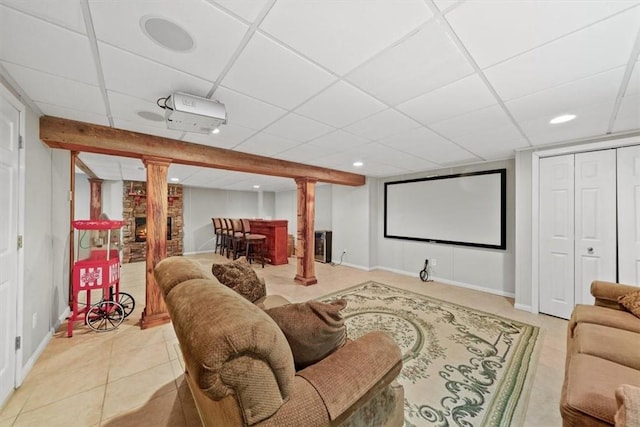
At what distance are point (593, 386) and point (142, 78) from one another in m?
3.08

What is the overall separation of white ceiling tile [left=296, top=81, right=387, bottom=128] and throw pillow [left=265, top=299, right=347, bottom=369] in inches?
58.0

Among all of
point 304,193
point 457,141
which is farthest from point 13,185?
point 457,141

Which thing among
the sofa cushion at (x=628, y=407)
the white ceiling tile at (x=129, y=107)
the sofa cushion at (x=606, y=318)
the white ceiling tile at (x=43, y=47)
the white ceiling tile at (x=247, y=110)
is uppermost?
the white ceiling tile at (x=129, y=107)

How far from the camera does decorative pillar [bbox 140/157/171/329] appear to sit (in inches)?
116

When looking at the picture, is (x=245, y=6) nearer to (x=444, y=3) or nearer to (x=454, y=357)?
(x=444, y=3)

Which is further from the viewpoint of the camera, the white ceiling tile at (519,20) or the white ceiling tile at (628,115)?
the white ceiling tile at (628,115)

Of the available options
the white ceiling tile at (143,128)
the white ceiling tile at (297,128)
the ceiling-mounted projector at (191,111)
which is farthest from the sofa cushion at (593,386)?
the white ceiling tile at (143,128)

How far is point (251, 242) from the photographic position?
22.2 feet

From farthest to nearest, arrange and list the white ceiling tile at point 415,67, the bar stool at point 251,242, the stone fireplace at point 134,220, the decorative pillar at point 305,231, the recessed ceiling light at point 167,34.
A: the stone fireplace at point 134,220, the bar stool at point 251,242, the decorative pillar at point 305,231, the white ceiling tile at point 415,67, the recessed ceiling light at point 167,34

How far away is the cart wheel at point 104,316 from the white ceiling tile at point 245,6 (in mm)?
Result: 3367

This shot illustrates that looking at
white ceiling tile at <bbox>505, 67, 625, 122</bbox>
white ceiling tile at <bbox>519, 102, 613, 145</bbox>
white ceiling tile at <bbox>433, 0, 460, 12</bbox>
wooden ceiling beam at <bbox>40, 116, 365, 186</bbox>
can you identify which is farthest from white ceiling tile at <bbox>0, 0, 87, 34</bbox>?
white ceiling tile at <bbox>519, 102, 613, 145</bbox>

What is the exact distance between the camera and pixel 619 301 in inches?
80.7

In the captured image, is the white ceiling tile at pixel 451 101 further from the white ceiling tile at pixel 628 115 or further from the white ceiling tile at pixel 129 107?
the white ceiling tile at pixel 129 107

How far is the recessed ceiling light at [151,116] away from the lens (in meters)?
2.25
